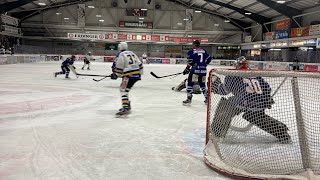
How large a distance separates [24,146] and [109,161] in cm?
115

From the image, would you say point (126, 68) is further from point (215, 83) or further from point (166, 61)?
point (166, 61)

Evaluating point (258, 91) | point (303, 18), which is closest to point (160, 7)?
point (303, 18)

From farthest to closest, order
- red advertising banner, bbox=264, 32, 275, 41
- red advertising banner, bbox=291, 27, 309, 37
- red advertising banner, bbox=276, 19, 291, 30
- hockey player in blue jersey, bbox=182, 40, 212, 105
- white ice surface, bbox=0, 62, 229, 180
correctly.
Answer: red advertising banner, bbox=264, 32, 275, 41 < red advertising banner, bbox=276, 19, 291, 30 < red advertising banner, bbox=291, 27, 309, 37 < hockey player in blue jersey, bbox=182, 40, 212, 105 < white ice surface, bbox=0, 62, 229, 180

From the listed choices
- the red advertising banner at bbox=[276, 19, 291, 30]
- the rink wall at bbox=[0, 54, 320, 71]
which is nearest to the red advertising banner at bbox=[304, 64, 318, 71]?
the rink wall at bbox=[0, 54, 320, 71]

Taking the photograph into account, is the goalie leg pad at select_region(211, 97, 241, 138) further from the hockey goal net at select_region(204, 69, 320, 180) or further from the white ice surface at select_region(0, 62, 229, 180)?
the white ice surface at select_region(0, 62, 229, 180)

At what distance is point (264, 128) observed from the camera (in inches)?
155

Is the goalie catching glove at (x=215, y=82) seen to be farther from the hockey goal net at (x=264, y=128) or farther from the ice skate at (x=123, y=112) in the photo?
the ice skate at (x=123, y=112)

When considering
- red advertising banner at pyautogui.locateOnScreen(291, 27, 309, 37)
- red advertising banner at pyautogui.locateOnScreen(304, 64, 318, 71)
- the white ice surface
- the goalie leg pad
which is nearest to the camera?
the white ice surface

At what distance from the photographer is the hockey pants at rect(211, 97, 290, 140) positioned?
3750 mm

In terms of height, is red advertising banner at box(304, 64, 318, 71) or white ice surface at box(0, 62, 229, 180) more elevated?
red advertising banner at box(304, 64, 318, 71)

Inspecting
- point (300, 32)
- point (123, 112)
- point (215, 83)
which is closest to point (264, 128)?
point (215, 83)

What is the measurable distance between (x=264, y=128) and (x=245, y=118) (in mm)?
265

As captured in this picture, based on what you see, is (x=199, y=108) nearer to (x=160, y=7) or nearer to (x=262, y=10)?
(x=262, y=10)

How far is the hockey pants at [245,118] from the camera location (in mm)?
3750
